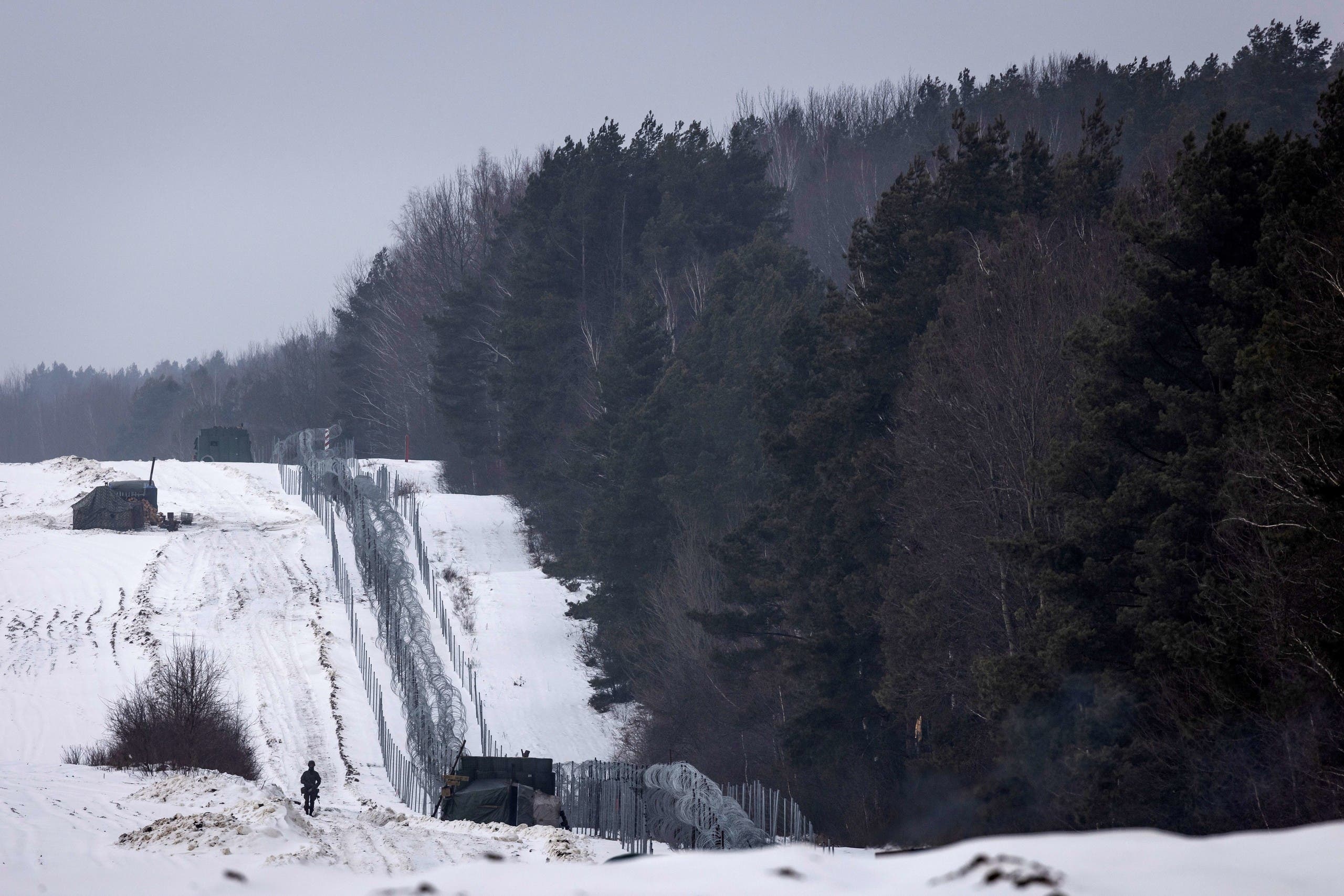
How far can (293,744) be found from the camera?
30.3 metres

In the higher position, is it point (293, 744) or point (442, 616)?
point (442, 616)

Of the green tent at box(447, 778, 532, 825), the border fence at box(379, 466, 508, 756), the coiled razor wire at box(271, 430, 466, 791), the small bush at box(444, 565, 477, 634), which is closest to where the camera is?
the green tent at box(447, 778, 532, 825)

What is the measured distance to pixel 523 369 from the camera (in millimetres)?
57031

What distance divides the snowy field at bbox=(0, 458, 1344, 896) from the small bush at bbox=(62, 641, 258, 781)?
42.4 inches

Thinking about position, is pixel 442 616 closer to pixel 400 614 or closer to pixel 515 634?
pixel 515 634

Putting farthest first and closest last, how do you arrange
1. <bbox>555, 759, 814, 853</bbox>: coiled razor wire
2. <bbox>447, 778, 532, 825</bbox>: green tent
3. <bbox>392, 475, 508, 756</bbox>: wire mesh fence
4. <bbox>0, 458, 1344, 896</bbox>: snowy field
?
<bbox>392, 475, 508, 756</bbox>: wire mesh fence
<bbox>447, 778, 532, 825</bbox>: green tent
<bbox>555, 759, 814, 853</bbox>: coiled razor wire
<bbox>0, 458, 1344, 896</bbox>: snowy field

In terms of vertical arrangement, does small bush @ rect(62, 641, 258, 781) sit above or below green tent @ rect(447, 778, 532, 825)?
above

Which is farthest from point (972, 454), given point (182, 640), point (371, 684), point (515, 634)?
point (182, 640)

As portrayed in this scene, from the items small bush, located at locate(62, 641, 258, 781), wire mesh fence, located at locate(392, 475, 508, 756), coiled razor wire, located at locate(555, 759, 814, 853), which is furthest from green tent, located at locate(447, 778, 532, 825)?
wire mesh fence, located at locate(392, 475, 508, 756)

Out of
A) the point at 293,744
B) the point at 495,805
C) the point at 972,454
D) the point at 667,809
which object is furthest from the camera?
the point at 293,744

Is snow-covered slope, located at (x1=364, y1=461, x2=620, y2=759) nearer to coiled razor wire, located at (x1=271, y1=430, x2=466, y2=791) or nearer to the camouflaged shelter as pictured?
coiled razor wire, located at (x1=271, y1=430, x2=466, y2=791)

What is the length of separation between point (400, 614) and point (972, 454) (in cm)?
1999

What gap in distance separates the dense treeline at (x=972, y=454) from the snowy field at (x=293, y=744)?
385 centimetres

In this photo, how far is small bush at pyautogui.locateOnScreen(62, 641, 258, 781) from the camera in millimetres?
24391
